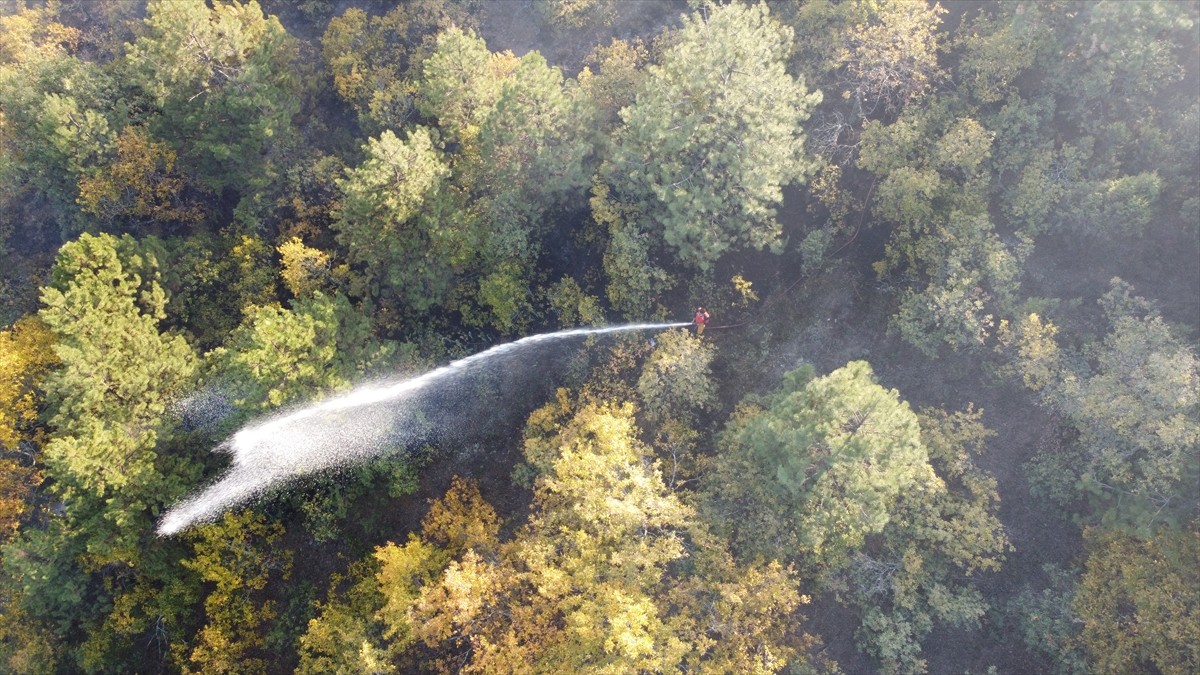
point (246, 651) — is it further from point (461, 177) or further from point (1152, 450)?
point (1152, 450)

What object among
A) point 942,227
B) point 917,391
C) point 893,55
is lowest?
point 917,391

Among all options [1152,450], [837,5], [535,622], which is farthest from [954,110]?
[535,622]

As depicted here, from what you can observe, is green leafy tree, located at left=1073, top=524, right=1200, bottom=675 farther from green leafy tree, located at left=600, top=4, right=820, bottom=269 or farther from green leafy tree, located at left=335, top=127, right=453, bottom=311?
green leafy tree, located at left=335, top=127, right=453, bottom=311

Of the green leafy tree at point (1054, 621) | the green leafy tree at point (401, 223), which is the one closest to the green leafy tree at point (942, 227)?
the green leafy tree at point (1054, 621)

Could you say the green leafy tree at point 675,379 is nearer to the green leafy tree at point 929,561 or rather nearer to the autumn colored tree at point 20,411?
the green leafy tree at point 929,561

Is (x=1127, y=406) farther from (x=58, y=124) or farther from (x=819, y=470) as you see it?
(x=58, y=124)

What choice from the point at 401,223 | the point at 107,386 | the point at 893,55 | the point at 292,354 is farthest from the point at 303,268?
the point at 893,55
